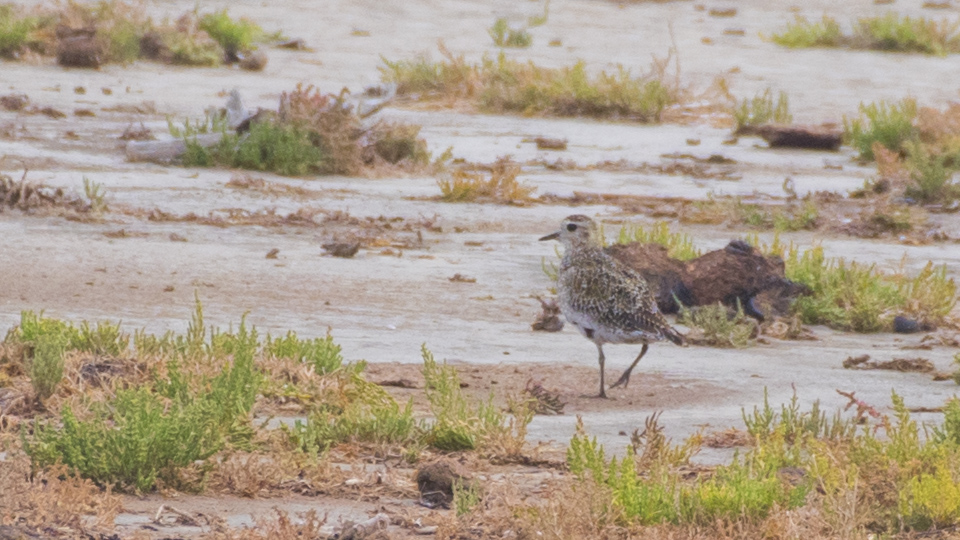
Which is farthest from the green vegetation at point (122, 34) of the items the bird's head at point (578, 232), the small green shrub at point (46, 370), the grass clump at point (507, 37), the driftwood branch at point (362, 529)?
the driftwood branch at point (362, 529)

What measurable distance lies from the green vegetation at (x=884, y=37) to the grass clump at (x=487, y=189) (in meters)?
14.5

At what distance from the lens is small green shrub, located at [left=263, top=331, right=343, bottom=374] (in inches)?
319

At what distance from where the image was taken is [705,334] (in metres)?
10.2

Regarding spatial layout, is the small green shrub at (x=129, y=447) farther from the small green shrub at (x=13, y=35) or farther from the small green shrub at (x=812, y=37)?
the small green shrub at (x=812, y=37)

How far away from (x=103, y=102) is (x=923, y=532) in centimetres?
1511

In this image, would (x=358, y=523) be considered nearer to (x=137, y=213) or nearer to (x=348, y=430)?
(x=348, y=430)

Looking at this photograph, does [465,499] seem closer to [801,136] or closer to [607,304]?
[607,304]

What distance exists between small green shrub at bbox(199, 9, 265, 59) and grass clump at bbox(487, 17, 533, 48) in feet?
14.2

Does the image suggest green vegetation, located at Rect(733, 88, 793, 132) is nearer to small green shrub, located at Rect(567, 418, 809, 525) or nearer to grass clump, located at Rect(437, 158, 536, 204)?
grass clump, located at Rect(437, 158, 536, 204)

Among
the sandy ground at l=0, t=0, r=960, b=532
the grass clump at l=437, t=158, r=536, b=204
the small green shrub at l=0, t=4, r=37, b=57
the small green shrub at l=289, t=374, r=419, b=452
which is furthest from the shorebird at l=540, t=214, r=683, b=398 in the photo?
the small green shrub at l=0, t=4, r=37, b=57

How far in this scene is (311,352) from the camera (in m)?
8.23

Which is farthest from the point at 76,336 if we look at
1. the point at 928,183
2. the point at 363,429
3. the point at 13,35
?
A: the point at 13,35

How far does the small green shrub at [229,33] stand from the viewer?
77.6ft

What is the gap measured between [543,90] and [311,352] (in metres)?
13.3
